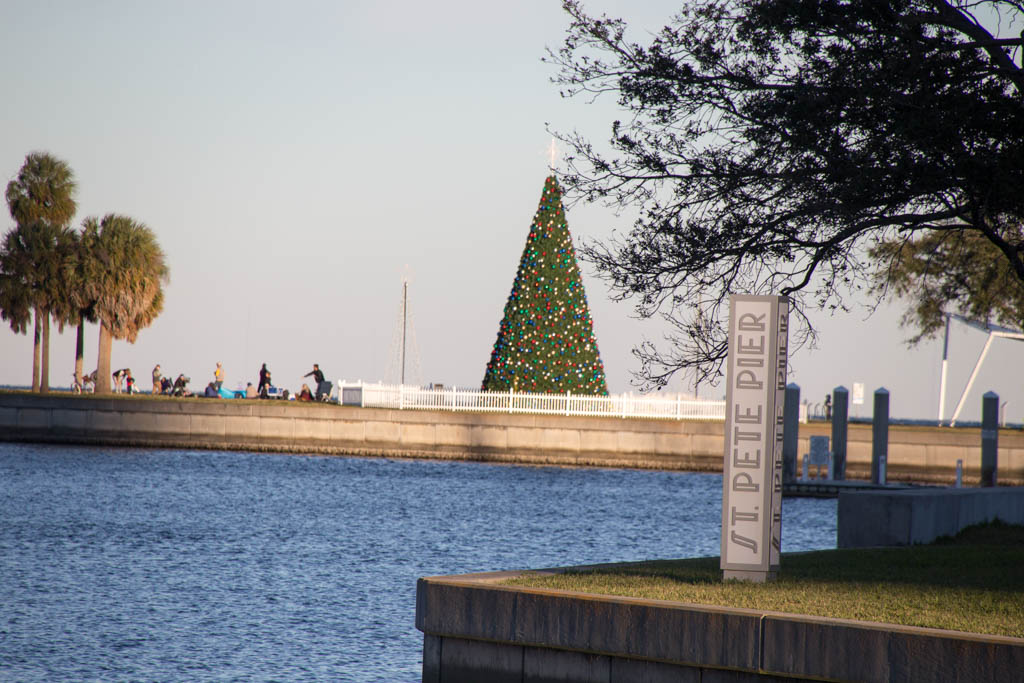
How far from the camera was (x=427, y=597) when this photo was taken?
8.43m

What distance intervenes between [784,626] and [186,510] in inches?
753

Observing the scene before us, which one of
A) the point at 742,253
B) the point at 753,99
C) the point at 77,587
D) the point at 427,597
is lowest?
the point at 77,587

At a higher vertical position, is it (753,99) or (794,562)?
(753,99)

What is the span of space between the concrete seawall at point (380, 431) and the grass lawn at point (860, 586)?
91.3 ft

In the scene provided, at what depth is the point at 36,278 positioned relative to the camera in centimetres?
4956

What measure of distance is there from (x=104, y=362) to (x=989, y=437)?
1321 inches

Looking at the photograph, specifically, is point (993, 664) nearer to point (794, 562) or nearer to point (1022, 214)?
point (794, 562)

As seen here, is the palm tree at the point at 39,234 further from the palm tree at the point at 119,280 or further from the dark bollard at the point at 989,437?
the dark bollard at the point at 989,437

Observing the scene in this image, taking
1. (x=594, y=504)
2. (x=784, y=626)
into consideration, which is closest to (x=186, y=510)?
(x=594, y=504)

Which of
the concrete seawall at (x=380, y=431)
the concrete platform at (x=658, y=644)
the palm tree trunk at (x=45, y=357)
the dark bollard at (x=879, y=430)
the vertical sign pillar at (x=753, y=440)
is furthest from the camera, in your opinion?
the palm tree trunk at (x=45, y=357)

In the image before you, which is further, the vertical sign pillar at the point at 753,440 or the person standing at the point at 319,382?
the person standing at the point at 319,382

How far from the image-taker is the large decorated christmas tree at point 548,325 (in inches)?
1604

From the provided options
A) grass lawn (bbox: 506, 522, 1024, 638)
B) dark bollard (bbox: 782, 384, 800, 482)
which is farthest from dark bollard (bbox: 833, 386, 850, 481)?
grass lawn (bbox: 506, 522, 1024, 638)

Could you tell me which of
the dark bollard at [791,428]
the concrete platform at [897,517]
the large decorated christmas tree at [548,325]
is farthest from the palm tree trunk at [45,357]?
the concrete platform at [897,517]
